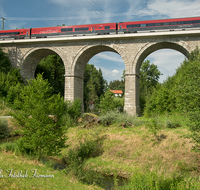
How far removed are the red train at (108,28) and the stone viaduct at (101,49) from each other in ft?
A: 3.34

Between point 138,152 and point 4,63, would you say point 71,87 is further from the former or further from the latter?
point 138,152

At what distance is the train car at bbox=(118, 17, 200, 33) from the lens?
53.9 feet

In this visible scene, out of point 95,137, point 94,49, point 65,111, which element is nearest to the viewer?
point 95,137

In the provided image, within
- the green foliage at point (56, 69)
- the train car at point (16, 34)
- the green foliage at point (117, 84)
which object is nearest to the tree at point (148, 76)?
the green foliage at point (56, 69)

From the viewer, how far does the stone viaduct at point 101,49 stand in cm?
1666

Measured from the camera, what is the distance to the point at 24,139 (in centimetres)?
778

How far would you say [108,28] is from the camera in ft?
61.0

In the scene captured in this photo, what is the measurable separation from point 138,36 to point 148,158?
38.1ft

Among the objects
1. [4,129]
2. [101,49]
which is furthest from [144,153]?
[101,49]

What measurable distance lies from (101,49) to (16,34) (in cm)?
1034

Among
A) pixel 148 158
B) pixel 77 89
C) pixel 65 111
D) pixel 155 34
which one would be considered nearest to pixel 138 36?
pixel 155 34

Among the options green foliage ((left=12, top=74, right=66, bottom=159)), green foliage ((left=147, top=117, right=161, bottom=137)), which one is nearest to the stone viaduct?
green foliage ((left=147, top=117, right=161, bottom=137))

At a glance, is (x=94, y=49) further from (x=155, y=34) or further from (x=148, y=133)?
(x=148, y=133)

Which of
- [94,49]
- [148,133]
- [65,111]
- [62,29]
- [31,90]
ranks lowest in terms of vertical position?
[148,133]
